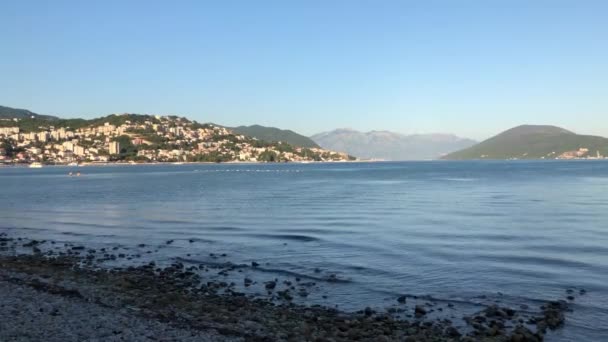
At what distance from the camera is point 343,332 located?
39.9ft

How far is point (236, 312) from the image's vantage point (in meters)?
13.8

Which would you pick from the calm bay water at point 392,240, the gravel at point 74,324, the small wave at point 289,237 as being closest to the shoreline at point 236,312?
the gravel at point 74,324

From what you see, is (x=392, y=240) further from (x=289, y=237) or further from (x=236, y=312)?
(x=236, y=312)

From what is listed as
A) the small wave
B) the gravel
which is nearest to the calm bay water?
the small wave

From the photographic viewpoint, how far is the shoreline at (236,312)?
478 inches

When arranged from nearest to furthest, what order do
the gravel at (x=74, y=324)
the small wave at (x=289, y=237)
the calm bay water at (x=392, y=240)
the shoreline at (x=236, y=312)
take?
the gravel at (x=74, y=324)
the shoreline at (x=236, y=312)
the calm bay water at (x=392, y=240)
the small wave at (x=289, y=237)

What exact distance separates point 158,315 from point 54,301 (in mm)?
3301

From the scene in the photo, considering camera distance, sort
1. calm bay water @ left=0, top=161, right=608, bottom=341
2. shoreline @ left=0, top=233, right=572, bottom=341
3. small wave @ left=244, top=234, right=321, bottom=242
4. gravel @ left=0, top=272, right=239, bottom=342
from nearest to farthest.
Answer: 1. gravel @ left=0, top=272, right=239, bottom=342
2. shoreline @ left=0, top=233, right=572, bottom=341
3. calm bay water @ left=0, top=161, right=608, bottom=341
4. small wave @ left=244, top=234, right=321, bottom=242

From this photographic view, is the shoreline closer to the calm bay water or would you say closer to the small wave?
the calm bay water

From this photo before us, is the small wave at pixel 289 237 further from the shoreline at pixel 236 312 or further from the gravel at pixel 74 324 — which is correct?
the gravel at pixel 74 324

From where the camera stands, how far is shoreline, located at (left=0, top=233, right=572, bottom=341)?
478 inches

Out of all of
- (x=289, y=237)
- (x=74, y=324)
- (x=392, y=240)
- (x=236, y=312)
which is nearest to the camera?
(x=74, y=324)

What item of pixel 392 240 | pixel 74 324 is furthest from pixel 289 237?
pixel 74 324

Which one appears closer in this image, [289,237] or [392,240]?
[392,240]
